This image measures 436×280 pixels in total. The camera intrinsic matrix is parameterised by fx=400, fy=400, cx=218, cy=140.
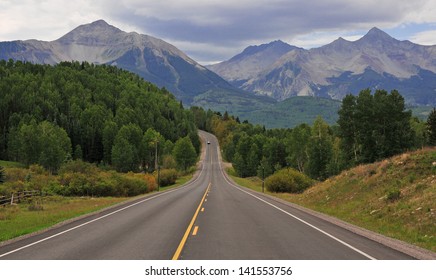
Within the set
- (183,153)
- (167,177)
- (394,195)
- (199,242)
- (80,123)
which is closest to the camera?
(199,242)

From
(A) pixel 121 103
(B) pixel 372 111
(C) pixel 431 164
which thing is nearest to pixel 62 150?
(A) pixel 121 103

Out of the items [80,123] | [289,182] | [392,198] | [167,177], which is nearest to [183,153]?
[80,123]

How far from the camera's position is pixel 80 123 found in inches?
5512

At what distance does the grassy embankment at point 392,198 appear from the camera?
18.2 metres

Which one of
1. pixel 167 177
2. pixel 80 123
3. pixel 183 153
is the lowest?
pixel 167 177

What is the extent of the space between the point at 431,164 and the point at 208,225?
15.8 m

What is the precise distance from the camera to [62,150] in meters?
109

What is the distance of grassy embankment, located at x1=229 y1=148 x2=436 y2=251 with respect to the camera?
18188 millimetres

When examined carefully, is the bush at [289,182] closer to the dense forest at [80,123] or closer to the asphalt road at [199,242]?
the asphalt road at [199,242]

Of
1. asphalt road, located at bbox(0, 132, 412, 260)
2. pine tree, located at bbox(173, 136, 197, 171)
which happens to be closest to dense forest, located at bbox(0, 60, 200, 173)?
pine tree, located at bbox(173, 136, 197, 171)

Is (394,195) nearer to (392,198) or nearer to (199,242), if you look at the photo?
(392,198)

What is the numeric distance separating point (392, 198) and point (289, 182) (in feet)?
106

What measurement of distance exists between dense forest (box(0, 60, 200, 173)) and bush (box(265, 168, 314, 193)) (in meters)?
61.0

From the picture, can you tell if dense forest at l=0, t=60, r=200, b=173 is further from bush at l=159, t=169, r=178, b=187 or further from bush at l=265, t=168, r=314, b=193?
bush at l=265, t=168, r=314, b=193
